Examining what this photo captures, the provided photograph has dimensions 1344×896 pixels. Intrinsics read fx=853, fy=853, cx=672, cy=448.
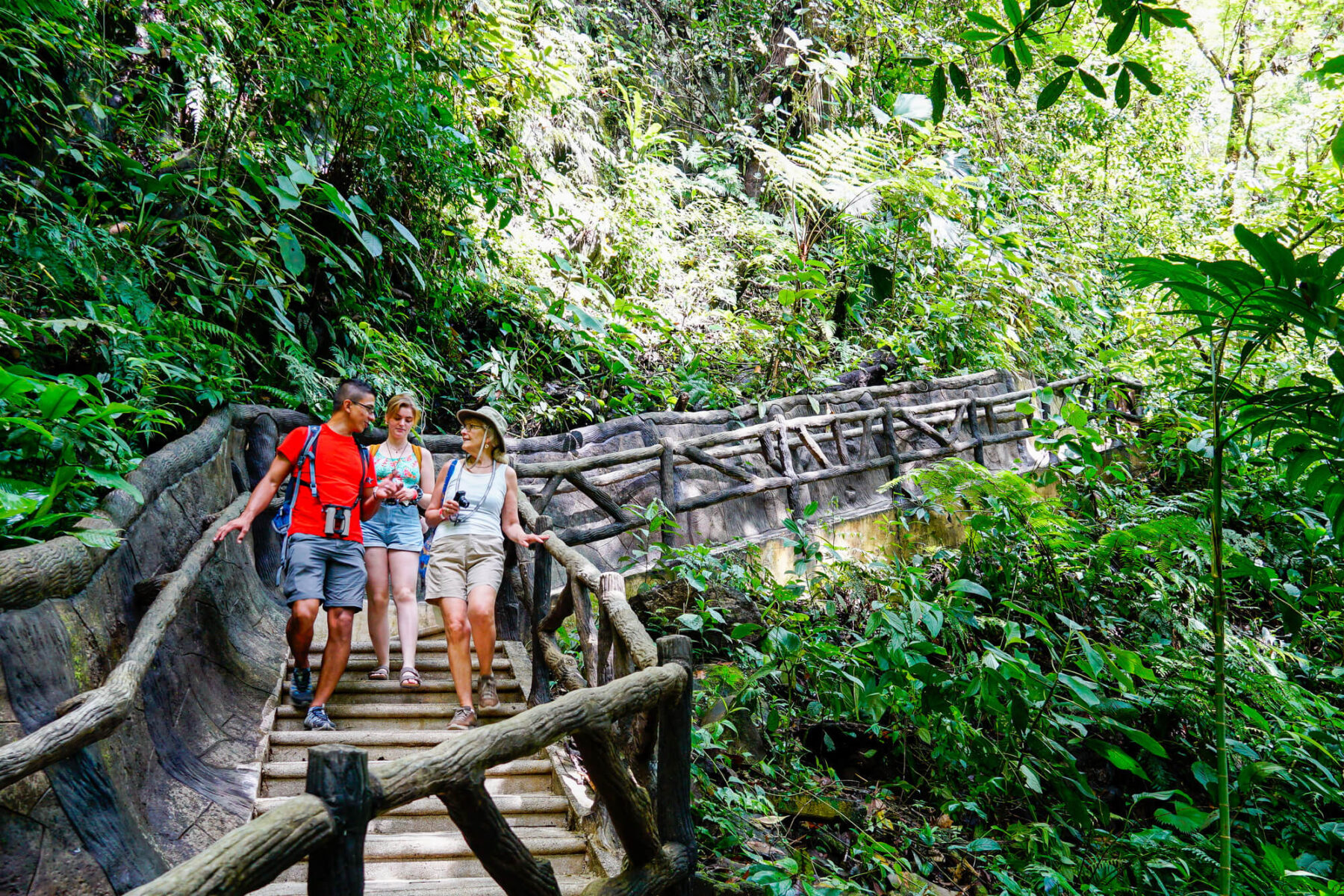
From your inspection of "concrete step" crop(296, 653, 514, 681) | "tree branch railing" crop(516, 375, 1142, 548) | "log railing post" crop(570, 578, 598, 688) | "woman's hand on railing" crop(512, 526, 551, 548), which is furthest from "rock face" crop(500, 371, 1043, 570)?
"log railing post" crop(570, 578, 598, 688)

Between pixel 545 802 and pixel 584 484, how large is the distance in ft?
8.56

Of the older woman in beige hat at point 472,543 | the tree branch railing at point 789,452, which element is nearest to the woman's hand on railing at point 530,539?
the older woman in beige hat at point 472,543

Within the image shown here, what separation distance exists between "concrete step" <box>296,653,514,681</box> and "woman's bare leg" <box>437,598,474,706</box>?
1.51 ft

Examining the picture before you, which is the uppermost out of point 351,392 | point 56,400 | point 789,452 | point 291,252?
point 291,252

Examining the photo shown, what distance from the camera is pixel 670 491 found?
6570 mm

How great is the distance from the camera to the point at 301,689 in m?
3.91

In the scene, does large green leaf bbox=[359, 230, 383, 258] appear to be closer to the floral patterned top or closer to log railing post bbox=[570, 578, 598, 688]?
the floral patterned top

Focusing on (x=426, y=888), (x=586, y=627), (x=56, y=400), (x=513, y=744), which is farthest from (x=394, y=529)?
(x=513, y=744)

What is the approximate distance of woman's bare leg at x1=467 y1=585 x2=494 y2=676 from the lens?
3.94m

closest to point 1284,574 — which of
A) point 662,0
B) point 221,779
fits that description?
point 221,779

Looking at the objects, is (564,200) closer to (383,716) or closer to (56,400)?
(383,716)

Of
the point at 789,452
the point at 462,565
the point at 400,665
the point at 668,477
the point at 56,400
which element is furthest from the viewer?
the point at 789,452

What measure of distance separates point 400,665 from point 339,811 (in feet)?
9.68

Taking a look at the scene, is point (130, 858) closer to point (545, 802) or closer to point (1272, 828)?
point (545, 802)
